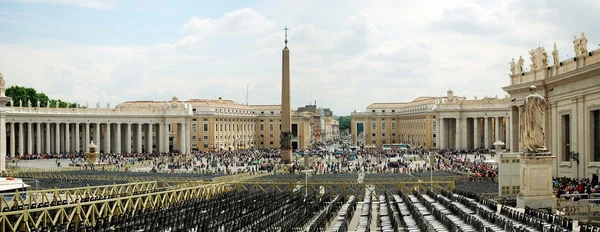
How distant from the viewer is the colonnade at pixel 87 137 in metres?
88.2

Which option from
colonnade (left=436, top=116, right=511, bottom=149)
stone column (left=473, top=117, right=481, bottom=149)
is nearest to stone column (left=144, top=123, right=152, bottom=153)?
colonnade (left=436, top=116, right=511, bottom=149)

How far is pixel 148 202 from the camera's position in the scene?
23.9 metres

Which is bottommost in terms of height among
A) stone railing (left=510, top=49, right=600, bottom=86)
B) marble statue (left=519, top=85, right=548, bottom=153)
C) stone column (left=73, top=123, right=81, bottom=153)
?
stone column (left=73, top=123, right=81, bottom=153)

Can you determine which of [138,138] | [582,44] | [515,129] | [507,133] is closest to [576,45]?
[582,44]

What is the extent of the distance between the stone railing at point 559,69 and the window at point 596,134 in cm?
253

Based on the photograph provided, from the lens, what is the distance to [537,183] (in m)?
21.2

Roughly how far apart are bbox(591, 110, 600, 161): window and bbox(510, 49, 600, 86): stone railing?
2527 millimetres

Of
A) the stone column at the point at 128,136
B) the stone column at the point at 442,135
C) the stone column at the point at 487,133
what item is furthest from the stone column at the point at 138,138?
the stone column at the point at 487,133

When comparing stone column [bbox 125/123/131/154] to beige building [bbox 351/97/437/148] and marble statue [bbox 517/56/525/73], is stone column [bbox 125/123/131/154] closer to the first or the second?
beige building [bbox 351/97/437/148]

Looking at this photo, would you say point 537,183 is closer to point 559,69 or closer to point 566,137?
point 566,137

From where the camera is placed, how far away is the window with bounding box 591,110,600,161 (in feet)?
109

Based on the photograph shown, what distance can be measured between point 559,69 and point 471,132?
238 feet

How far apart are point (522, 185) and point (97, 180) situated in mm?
Answer: 28438

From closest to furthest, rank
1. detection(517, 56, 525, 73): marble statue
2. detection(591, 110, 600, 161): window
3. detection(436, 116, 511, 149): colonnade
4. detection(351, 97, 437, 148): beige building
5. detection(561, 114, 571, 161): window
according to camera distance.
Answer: detection(591, 110, 600, 161): window
detection(561, 114, 571, 161): window
detection(517, 56, 525, 73): marble statue
detection(436, 116, 511, 149): colonnade
detection(351, 97, 437, 148): beige building
